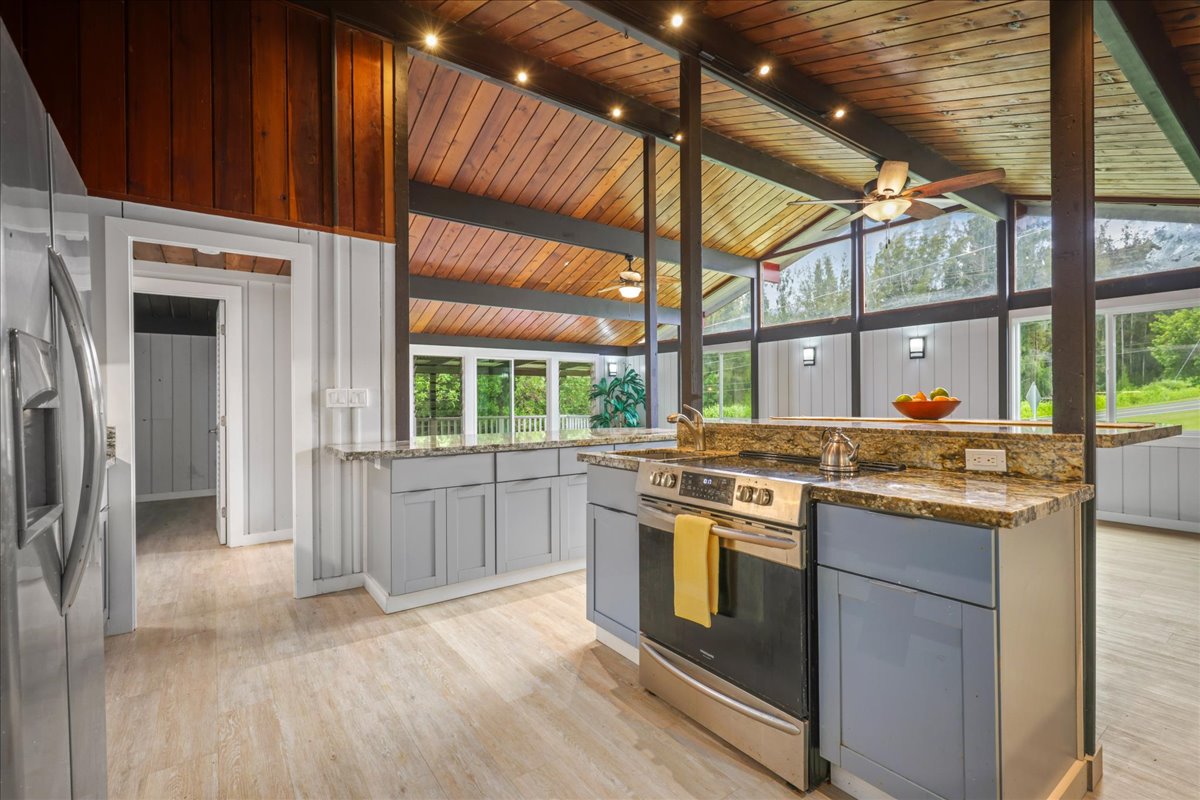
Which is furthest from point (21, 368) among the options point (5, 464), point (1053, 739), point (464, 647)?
point (1053, 739)

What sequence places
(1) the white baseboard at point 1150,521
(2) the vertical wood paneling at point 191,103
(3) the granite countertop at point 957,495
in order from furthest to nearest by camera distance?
(1) the white baseboard at point 1150,521
(2) the vertical wood paneling at point 191,103
(3) the granite countertop at point 957,495

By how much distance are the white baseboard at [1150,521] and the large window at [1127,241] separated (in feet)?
7.26

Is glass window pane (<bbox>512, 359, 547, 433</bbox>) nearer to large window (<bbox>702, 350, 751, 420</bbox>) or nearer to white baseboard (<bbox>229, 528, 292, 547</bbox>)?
large window (<bbox>702, 350, 751, 420</bbox>)

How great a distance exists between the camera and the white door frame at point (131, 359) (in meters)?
2.92

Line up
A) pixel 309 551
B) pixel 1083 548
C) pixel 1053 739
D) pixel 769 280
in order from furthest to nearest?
1. pixel 769 280
2. pixel 309 551
3. pixel 1083 548
4. pixel 1053 739

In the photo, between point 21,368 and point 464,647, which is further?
point 464,647

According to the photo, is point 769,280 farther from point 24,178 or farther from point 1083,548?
point 24,178

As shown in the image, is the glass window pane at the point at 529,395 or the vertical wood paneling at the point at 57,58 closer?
the vertical wood paneling at the point at 57,58

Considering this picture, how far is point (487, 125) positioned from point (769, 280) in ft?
16.2

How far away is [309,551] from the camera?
A: 11.4ft

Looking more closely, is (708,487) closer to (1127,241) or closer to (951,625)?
(951,625)

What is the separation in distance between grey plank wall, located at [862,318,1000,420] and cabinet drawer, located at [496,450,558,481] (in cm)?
471

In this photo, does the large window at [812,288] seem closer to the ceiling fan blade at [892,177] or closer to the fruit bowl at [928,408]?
the ceiling fan blade at [892,177]

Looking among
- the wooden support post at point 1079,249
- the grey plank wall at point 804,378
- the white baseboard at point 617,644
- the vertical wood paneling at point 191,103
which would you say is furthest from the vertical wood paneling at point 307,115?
the grey plank wall at point 804,378
